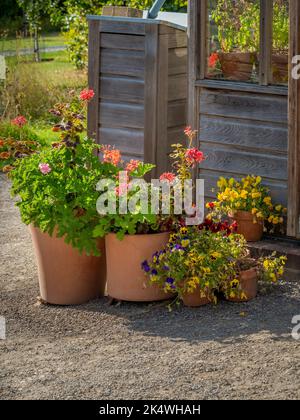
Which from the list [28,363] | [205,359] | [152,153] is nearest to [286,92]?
[152,153]

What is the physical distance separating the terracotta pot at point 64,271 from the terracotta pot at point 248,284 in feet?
2.84

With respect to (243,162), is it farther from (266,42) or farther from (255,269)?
(255,269)

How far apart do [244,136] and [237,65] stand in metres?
0.49

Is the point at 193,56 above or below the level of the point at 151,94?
above

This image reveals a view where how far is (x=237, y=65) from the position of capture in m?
6.89

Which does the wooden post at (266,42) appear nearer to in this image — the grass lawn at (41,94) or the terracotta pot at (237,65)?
the terracotta pot at (237,65)

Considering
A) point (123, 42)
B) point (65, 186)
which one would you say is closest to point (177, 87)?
point (123, 42)

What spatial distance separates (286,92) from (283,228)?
3.06ft

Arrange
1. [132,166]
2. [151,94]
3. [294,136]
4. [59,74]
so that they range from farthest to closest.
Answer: [59,74]
[151,94]
[294,136]
[132,166]

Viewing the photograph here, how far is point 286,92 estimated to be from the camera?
6586 millimetres

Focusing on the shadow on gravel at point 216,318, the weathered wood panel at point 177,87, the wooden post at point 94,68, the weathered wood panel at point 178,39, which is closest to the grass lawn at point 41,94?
the wooden post at point 94,68

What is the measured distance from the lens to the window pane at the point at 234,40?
22.3 feet

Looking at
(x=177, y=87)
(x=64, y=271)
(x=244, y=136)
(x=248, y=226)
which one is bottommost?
(x=64, y=271)

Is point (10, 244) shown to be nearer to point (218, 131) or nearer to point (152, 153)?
point (152, 153)
